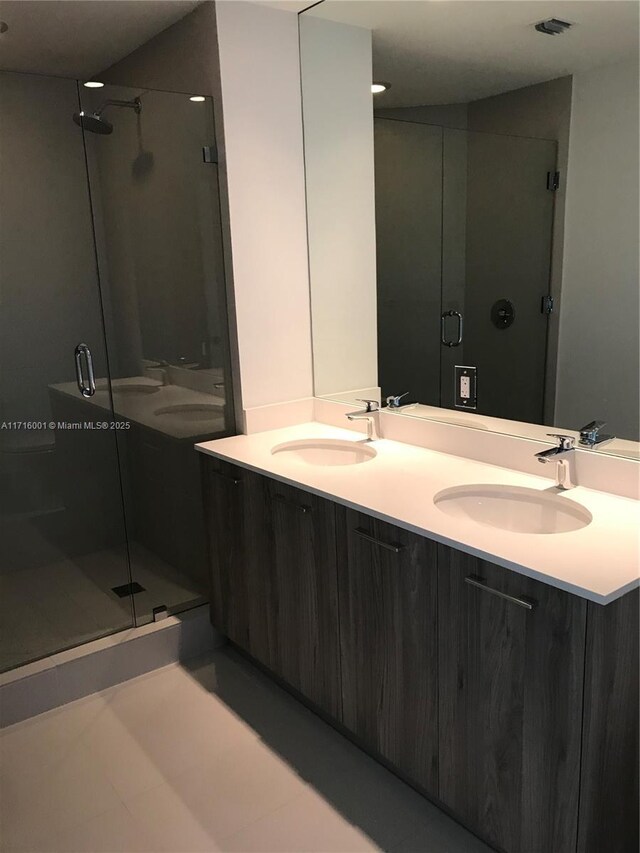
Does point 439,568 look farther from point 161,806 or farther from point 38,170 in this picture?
point 38,170

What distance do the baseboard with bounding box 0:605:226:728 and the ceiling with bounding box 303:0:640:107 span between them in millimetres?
2142

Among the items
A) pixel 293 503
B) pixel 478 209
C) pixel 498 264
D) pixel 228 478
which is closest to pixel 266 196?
pixel 478 209

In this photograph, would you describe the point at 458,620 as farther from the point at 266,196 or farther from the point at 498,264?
the point at 266,196

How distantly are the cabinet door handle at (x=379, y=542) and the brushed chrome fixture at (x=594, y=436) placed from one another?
610mm

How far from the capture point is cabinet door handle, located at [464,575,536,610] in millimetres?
1430

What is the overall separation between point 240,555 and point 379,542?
0.79 meters

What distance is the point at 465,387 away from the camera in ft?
7.55

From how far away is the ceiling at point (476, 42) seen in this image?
1.71 metres

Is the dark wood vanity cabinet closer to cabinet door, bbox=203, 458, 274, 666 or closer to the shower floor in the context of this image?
cabinet door, bbox=203, 458, 274, 666

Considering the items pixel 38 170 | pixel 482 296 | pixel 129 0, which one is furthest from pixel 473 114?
pixel 38 170

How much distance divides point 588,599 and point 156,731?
161cm

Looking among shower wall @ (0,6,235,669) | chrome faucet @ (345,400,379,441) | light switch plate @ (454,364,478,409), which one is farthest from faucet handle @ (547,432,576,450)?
shower wall @ (0,6,235,669)

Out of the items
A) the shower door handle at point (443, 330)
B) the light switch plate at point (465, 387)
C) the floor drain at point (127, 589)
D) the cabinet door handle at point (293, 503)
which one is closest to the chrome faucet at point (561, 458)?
the light switch plate at point (465, 387)

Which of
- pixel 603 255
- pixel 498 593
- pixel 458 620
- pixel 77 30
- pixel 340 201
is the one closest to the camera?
pixel 498 593
